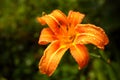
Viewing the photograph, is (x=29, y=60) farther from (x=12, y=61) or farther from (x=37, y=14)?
(x=37, y=14)

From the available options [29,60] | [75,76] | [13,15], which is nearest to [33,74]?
[29,60]

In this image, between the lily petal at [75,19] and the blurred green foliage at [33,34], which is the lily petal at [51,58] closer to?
the lily petal at [75,19]

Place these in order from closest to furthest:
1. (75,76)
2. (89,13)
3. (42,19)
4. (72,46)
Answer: (72,46)
(42,19)
(75,76)
(89,13)

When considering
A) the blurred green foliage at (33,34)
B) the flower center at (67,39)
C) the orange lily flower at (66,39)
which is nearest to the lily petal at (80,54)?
the orange lily flower at (66,39)

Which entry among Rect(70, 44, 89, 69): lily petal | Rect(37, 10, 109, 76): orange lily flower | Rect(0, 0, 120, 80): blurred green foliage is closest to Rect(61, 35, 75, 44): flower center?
Rect(37, 10, 109, 76): orange lily flower

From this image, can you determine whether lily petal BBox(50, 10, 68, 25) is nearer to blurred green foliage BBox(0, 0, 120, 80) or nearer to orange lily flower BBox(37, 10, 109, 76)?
orange lily flower BBox(37, 10, 109, 76)

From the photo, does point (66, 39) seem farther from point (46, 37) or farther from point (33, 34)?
point (33, 34)
